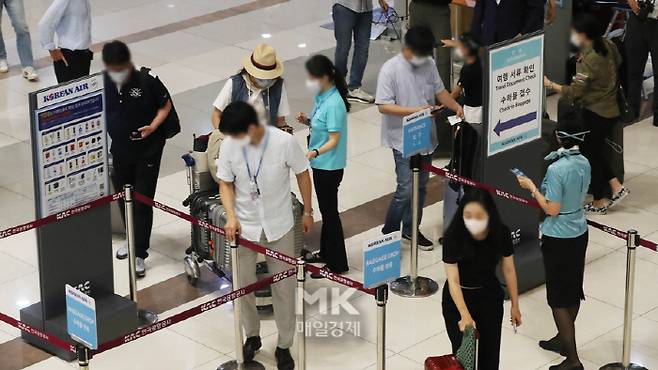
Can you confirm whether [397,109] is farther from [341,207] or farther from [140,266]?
[140,266]

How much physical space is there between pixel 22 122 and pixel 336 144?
4651mm

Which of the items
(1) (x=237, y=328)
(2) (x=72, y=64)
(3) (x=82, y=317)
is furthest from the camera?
(2) (x=72, y=64)

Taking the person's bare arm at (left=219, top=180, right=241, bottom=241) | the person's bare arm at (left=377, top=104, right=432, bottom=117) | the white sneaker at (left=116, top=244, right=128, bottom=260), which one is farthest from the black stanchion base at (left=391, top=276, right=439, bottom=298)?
the white sneaker at (left=116, top=244, right=128, bottom=260)

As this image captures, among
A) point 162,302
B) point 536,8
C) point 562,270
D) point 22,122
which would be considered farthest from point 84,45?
point 562,270

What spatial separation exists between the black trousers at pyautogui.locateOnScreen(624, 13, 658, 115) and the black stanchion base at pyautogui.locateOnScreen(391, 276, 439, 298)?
13.0 ft

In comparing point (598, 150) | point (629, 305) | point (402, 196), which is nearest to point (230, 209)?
point (402, 196)

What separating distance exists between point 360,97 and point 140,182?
407 cm

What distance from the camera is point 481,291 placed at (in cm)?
699

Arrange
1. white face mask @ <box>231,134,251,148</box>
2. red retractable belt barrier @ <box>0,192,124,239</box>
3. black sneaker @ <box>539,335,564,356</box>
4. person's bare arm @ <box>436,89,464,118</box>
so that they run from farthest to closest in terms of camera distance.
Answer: person's bare arm @ <box>436,89,464,118</box>, black sneaker @ <box>539,335,564,356</box>, red retractable belt barrier @ <box>0,192,124,239</box>, white face mask @ <box>231,134,251,148</box>

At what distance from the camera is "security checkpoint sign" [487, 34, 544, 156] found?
845 cm

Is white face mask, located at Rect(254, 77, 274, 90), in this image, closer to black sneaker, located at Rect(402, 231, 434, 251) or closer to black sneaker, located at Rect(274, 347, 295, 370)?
black sneaker, located at Rect(274, 347, 295, 370)

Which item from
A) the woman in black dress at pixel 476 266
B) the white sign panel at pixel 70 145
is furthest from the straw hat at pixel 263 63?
the woman in black dress at pixel 476 266

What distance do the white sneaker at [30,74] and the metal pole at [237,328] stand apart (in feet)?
20.2

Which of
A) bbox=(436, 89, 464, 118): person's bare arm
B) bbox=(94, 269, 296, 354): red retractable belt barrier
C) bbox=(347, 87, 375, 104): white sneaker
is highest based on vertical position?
bbox=(436, 89, 464, 118): person's bare arm
